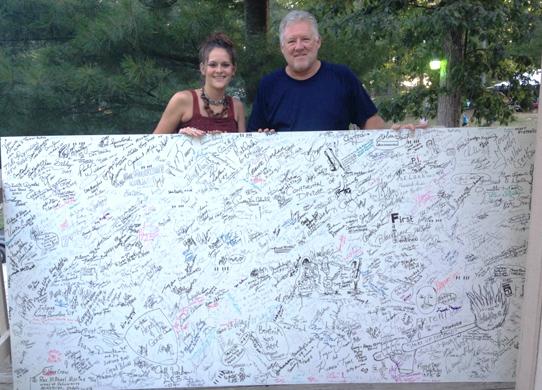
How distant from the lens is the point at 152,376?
283 cm

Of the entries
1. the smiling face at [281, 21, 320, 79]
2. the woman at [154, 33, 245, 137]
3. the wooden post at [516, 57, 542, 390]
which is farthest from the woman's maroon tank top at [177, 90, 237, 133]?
the wooden post at [516, 57, 542, 390]

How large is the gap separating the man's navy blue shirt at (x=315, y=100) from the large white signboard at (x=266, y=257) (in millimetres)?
217

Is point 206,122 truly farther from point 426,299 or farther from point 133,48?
point 133,48

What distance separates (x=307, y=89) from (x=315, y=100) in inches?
2.9

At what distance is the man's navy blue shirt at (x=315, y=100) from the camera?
2.81m

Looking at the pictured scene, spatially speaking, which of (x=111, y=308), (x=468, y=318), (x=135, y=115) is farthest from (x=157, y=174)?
(x=135, y=115)

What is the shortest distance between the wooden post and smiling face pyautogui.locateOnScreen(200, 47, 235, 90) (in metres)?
1.49

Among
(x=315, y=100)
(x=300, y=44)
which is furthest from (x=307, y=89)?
(x=300, y=44)

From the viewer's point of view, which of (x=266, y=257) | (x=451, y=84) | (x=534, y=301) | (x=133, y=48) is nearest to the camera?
(x=534, y=301)

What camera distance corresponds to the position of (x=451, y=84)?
5.92 metres

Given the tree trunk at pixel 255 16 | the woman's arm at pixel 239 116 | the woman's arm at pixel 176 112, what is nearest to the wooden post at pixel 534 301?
the woman's arm at pixel 239 116

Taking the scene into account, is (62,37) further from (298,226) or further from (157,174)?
(298,226)

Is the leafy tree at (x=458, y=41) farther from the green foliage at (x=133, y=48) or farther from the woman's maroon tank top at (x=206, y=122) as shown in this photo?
the woman's maroon tank top at (x=206, y=122)

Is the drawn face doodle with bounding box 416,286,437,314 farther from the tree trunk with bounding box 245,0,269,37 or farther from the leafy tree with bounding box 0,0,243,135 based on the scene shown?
the tree trunk with bounding box 245,0,269,37
